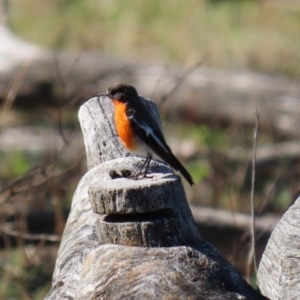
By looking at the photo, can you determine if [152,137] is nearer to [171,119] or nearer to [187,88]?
[187,88]

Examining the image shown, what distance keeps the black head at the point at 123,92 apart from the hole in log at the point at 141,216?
1.23m

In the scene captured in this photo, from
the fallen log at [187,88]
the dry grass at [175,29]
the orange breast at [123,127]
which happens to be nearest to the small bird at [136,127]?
the orange breast at [123,127]

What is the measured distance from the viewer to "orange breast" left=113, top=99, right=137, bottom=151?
348cm

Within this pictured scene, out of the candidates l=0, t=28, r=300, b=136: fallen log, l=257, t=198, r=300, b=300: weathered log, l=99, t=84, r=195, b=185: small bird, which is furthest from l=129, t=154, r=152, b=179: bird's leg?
l=0, t=28, r=300, b=136: fallen log

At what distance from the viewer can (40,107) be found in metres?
8.57

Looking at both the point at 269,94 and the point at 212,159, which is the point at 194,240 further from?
the point at 269,94

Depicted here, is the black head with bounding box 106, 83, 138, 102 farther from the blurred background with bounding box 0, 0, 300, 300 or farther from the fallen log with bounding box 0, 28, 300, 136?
the fallen log with bounding box 0, 28, 300, 136

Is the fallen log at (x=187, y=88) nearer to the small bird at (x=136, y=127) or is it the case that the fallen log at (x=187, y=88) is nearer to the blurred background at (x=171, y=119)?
the blurred background at (x=171, y=119)

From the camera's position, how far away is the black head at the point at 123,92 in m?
3.55

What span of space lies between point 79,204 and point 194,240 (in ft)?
2.75

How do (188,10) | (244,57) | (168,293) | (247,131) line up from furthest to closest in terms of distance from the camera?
(188,10), (244,57), (247,131), (168,293)

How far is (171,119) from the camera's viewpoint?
29.4 ft

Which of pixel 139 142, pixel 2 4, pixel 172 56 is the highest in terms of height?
pixel 2 4

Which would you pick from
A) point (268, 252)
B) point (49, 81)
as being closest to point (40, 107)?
point (49, 81)
